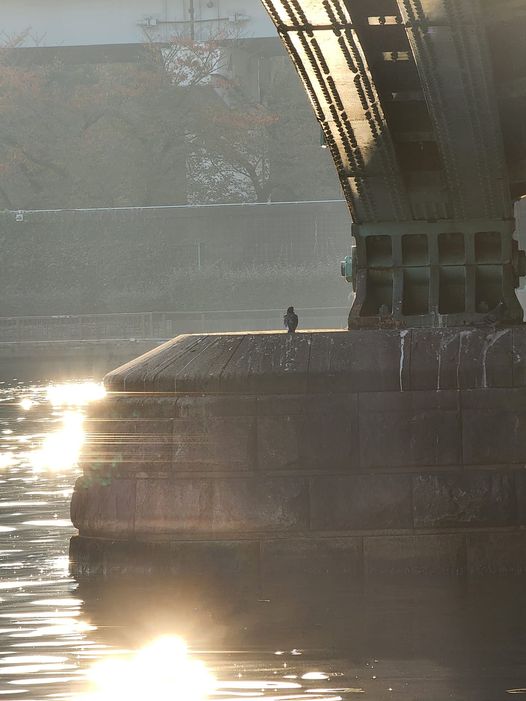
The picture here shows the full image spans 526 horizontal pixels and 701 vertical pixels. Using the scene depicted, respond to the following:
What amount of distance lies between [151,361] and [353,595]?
2089 mm

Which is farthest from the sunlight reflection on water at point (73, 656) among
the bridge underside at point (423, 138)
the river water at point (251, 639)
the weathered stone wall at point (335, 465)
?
the bridge underside at point (423, 138)

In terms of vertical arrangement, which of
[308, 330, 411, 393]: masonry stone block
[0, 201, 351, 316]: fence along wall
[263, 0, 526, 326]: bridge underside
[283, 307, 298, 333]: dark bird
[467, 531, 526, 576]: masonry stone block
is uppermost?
[0, 201, 351, 316]: fence along wall

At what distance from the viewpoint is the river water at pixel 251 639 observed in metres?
7.90

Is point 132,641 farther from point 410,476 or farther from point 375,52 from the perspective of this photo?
point 375,52

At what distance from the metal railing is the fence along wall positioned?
138 inches

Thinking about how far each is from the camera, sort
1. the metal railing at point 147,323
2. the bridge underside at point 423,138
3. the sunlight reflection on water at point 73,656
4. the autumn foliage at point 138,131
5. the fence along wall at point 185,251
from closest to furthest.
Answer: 1. the sunlight reflection on water at point 73,656
2. the bridge underside at point 423,138
3. the metal railing at point 147,323
4. the fence along wall at point 185,251
5. the autumn foliage at point 138,131

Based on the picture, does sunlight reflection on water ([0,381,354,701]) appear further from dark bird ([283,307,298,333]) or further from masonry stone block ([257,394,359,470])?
dark bird ([283,307,298,333])

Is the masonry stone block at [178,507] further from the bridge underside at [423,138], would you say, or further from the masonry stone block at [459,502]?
the bridge underside at [423,138]

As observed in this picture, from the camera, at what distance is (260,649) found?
28.8 ft

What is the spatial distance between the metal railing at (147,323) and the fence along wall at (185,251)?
3502 millimetres

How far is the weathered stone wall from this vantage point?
34.5 feet

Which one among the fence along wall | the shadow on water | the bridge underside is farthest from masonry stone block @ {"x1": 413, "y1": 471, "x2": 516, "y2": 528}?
the fence along wall

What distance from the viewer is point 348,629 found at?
923 cm

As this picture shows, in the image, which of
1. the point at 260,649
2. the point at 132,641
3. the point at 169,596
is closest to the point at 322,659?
the point at 260,649
